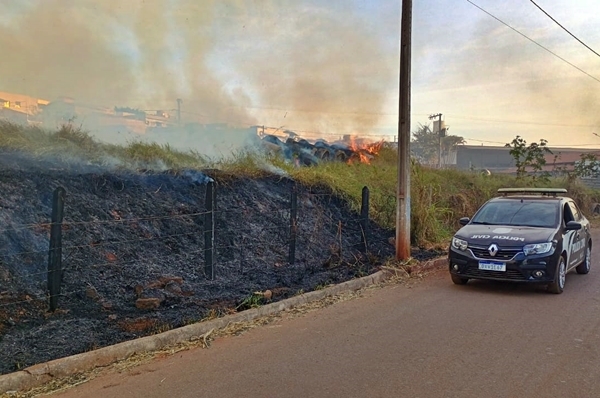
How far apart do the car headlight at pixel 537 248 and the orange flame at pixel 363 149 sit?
32.8 feet

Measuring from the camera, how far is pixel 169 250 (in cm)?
757

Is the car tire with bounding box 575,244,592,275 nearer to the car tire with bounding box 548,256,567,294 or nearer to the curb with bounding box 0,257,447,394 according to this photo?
the car tire with bounding box 548,256,567,294

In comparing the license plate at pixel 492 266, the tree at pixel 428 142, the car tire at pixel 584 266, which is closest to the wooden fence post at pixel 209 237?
the license plate at pixel 492 266

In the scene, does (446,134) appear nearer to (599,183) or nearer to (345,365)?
(599,183)

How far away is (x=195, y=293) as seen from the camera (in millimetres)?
6508

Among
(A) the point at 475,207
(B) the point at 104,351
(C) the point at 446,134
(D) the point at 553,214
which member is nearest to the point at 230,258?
(B) the point at 104,351

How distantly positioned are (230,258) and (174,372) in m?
4.00

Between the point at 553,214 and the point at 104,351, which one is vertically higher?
the point at 553,214

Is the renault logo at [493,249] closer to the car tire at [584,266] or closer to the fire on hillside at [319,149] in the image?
the car tire at [584,266]

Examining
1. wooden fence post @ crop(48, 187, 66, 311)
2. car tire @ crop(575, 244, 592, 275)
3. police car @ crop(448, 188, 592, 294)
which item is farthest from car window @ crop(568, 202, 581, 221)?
wooden fence post @ crop(48, 187, 66, 311)

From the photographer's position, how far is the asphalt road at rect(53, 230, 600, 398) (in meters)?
3.84

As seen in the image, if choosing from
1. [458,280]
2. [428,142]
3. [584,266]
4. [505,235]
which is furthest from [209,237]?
[428,142]

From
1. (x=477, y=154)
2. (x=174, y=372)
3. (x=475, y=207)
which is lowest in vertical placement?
(x=174, y=372)

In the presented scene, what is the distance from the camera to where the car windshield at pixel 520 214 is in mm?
7883
